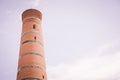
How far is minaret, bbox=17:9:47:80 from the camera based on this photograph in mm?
17312

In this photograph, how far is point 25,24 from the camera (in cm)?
2177

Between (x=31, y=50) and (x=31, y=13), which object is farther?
(x=31, y=13)

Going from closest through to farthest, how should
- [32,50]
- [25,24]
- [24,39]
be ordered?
[32,50], [24,39], [25,24]

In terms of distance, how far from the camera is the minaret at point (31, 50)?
17.3 meters

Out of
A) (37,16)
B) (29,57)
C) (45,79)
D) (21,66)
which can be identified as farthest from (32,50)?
(37,16)

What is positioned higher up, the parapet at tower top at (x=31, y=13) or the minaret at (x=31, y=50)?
the parapet at tower top at (x=31, y=13)

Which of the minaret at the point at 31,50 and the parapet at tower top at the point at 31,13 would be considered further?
the parapet at tower top at the point at 31,13

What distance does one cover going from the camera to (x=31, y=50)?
18.7 m

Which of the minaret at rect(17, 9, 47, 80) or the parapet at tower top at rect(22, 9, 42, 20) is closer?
the minaret at rect(17, 9, 47, 80)

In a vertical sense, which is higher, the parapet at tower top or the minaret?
the parapet at tower top

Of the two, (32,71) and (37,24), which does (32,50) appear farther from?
(37,24)

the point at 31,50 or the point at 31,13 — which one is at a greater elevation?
the point at 31,13

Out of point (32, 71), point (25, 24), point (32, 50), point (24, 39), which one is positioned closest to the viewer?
point (32, 71)

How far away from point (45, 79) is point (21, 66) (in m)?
2.92
